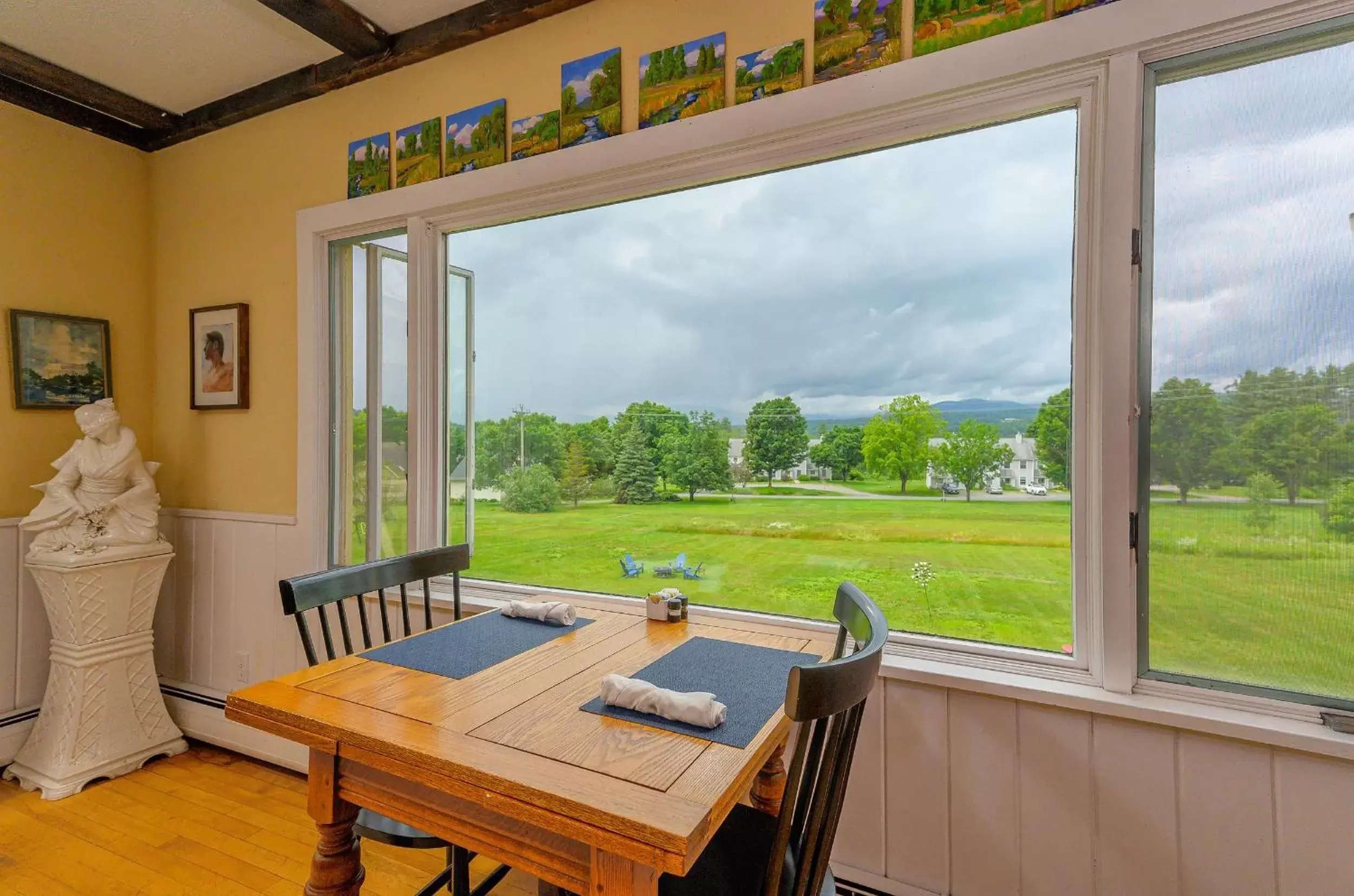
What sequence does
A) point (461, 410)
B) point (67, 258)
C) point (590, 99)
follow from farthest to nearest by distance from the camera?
point (67, 258), point (461, 410), point (590, 99)

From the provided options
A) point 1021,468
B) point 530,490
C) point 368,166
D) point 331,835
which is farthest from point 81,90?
point 1021,468

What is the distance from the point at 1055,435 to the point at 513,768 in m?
1.43

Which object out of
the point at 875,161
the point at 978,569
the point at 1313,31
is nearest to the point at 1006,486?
the point at 978,569

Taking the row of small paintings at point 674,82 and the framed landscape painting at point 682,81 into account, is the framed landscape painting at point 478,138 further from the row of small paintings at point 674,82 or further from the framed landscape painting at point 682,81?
the framed landscape painting at point 682,81

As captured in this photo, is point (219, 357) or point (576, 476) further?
point (219, 357)

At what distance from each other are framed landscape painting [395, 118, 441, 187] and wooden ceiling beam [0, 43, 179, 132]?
140 cm

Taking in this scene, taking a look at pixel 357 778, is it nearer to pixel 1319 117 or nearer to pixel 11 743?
pixel 1319 117

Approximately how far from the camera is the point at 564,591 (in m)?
2.20

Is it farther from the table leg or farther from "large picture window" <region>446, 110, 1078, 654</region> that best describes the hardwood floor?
the table leg

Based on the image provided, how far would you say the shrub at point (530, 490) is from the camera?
7.52 ft

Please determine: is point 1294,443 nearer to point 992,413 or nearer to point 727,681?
point 992,413

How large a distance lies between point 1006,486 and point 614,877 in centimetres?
131

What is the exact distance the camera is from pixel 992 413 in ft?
5.36

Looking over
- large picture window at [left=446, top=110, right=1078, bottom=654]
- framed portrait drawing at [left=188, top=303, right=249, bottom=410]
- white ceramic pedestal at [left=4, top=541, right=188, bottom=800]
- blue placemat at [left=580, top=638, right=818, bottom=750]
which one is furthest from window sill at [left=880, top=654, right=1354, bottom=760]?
white ceramic pedestal at [left=4, top=541, right=188, bottom=800]
